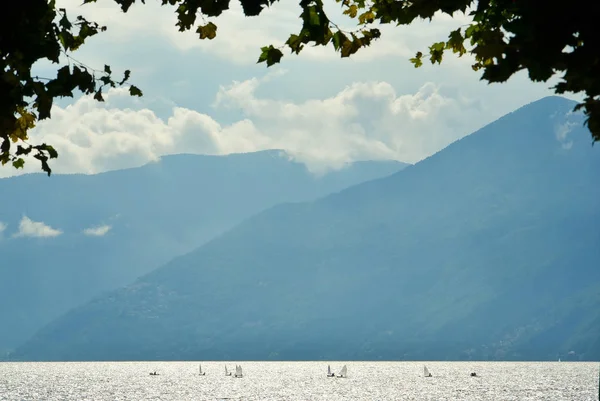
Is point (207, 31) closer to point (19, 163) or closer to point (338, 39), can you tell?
point (338, 39)

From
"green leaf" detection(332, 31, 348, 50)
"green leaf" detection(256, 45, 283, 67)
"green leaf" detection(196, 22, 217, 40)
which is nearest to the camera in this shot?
"green leaf" detection(256, 45, 283, 67)

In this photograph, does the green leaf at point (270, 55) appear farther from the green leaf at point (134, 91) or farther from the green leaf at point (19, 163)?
the green leaf at point (19, 163)

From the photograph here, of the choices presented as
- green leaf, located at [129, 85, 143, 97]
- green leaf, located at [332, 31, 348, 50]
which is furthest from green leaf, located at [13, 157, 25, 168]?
green leaf, located at [332, 31, 348, 50]

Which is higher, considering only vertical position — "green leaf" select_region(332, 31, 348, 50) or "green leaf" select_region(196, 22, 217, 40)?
"green leaf" select_region(196, 22, 217, 40)

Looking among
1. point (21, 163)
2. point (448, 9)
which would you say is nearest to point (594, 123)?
point (448, 9)

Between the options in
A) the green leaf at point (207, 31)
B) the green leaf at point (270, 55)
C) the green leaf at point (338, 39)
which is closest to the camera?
the green leaf at point (270, 55)

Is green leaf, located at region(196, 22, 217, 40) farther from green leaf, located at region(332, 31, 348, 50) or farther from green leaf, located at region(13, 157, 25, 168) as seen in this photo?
green leaf, located at region(13, 157, 25, 168)

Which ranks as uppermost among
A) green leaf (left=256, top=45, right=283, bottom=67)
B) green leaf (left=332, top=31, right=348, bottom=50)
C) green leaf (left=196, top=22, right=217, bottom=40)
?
green leaf (left=196, top=22, right=217, bottom=40)

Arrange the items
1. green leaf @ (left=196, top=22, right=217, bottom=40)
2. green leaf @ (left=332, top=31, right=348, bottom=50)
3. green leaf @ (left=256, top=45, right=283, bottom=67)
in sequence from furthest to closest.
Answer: green leaf @ (left=196, top=22, right=217, bottom=40), green leaf @ (left=332, top=31, right=348, bottom=50), green leaf @ (left=256, top=45, right=283, bottom=67)

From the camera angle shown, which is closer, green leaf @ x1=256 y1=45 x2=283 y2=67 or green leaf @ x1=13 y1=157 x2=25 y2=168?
green leaf @ x1=256 y1=45 x2=283 y2=67

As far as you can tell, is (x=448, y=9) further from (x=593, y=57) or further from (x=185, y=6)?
(x=185, y=6)

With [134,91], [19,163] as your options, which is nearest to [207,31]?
[134,91]

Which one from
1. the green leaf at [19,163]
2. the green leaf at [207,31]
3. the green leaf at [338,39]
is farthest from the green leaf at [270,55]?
the green leaf at [19,163]

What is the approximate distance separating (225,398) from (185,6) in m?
169
